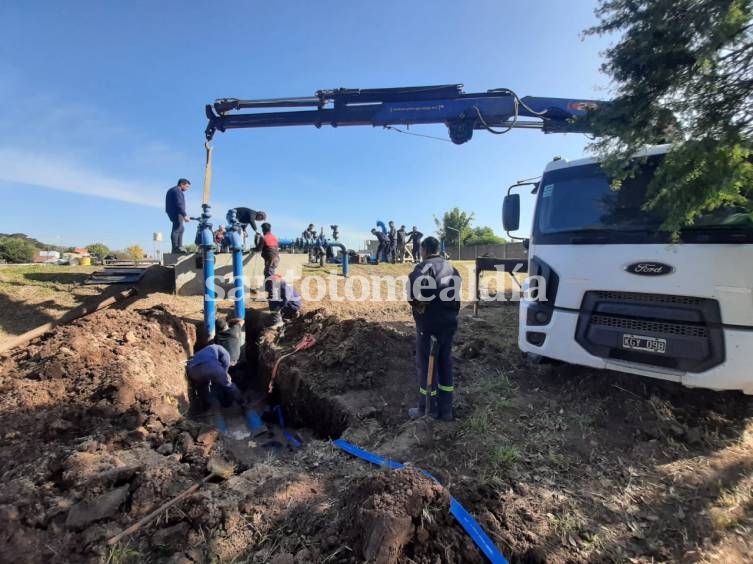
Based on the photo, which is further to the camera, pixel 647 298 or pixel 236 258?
pixel 236 258

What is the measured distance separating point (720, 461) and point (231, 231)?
305 inches

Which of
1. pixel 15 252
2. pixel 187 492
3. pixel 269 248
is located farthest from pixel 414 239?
pixel 15 252

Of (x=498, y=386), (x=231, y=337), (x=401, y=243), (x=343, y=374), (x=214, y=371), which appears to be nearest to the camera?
(x=498, y=386)

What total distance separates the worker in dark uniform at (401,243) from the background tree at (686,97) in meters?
14.4

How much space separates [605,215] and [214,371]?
5818 mm

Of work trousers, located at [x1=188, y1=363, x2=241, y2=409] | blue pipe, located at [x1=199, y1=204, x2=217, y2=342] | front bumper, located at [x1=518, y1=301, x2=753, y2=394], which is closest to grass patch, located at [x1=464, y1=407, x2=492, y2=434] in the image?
front bumper, located at [x1=518, y1=301, x2=753, y2=394]

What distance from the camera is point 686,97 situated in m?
3.28

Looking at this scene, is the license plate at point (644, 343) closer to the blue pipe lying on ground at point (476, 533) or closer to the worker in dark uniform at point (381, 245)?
the blue pipe lying on ground at point (476, 533)

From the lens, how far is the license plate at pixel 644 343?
3.45m

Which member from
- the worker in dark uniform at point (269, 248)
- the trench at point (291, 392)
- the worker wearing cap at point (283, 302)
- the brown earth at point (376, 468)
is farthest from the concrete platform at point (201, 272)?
the brown earth at point (376, 468)

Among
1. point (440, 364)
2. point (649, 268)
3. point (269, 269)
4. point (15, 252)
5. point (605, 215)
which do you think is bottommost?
point (440, 364)

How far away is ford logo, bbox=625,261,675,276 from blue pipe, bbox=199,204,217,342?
246 inches

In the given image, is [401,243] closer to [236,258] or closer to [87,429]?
[236,258]

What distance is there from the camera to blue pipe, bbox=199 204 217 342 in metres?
6.84
